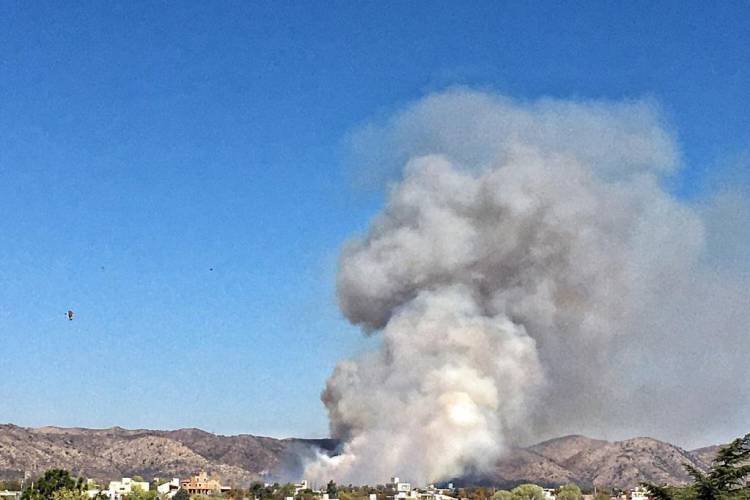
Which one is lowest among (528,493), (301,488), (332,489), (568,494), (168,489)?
(168,489)

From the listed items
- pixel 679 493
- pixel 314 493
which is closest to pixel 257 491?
pixel 314 493

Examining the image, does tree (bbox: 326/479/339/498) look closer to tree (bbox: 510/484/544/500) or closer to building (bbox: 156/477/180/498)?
building (bbox: 156/477/180/498)

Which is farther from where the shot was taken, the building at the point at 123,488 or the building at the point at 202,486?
the building at the point at 202,486

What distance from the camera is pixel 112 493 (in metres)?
152

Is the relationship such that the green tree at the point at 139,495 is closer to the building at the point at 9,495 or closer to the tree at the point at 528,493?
the building at the point at 9,495

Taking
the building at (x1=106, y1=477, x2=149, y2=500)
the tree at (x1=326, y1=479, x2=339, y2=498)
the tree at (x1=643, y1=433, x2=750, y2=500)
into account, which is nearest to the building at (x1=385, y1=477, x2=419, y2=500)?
the tree at (x1=326, y1=479, x2=339, y2=498)

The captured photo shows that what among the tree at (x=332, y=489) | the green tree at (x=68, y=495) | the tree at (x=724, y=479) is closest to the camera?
the tree at (x=724, y=479)

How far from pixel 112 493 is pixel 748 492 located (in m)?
123

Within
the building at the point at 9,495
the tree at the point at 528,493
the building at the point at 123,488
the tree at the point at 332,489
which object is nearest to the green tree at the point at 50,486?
the building at the point at 9,495

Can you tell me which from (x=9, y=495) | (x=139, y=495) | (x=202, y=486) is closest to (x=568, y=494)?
(x=202, y=486)

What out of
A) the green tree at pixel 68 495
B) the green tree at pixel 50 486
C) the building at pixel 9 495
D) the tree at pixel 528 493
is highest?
the tree at pixel 528 493

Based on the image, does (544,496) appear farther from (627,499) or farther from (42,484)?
(42,484)

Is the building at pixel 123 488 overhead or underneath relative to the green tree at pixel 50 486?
overhead

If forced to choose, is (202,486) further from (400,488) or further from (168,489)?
(400,488)
